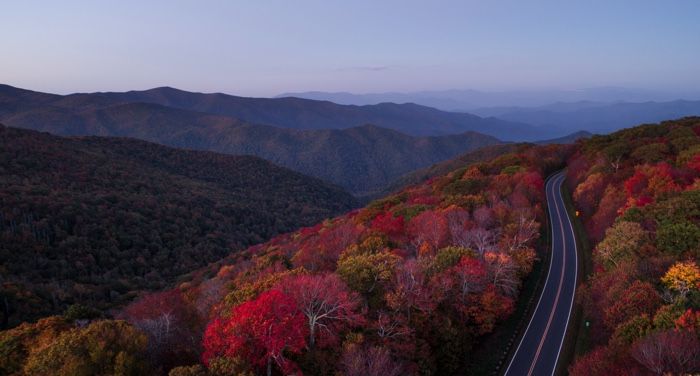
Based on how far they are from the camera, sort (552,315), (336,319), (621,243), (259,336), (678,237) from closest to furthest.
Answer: (259,336) < (336,319) < (678,237) < (621,243) < (552,315)

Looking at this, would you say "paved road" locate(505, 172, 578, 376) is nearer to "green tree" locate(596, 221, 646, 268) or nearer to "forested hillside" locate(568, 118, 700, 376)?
"forested hillside" locate(568, 118, 700, 376)

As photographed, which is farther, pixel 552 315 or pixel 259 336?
pixel 552 315

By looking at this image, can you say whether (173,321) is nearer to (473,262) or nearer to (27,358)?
(27,358)

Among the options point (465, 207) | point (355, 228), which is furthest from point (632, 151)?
point (355, 228)

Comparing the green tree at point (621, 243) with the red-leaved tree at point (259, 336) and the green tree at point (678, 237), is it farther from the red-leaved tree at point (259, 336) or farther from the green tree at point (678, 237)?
the red-leaved tree at point (259, 336)

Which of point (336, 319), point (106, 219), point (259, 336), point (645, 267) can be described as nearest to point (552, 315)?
point (645, 267)

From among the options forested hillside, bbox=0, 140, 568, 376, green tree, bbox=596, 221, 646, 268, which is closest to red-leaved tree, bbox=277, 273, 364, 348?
forested hillside, bbox=0, 140, 568, 376

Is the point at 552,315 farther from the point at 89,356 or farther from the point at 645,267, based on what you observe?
the point at 89,356
